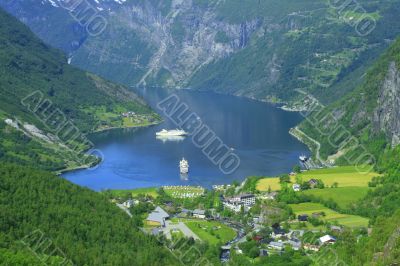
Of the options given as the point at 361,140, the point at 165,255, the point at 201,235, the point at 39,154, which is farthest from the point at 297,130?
the point at 165,255

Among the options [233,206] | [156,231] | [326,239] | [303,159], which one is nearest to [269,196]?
[233,206]

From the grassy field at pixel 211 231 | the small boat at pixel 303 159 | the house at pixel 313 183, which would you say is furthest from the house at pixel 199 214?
the small boat at pixel 303 159

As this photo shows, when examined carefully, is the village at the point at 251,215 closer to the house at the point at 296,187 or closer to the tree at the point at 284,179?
the house at the point at 296,187

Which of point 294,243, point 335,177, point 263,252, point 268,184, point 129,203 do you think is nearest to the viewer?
point 263,252

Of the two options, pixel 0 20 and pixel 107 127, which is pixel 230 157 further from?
pixel 0 20

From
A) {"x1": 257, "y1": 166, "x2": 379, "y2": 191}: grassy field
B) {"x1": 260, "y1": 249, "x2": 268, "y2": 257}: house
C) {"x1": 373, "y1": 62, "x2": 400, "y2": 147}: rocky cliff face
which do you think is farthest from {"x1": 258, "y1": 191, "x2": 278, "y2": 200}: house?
{"x1": 373, "y1": 62, "x2": 400, "y2": 147}: rocky cliff face

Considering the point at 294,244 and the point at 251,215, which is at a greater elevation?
the point at 251,215

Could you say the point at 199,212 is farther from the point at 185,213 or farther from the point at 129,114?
the point at 129,114

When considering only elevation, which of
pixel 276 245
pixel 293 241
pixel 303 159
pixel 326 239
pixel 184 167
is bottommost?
pixel 276 245
